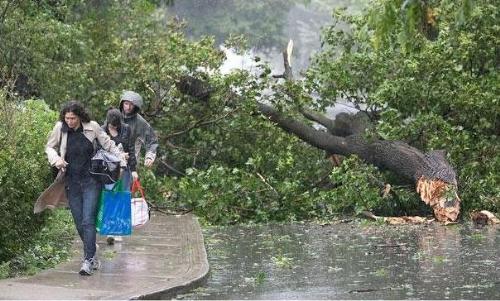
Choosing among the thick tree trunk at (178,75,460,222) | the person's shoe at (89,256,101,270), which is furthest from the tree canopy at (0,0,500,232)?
the person's shoe at (89,256,101,270)

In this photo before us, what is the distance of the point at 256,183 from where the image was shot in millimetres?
16672

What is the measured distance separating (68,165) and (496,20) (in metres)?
9.28

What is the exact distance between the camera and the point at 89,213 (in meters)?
9.74

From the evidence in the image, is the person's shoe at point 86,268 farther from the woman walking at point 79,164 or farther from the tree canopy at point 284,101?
the tree canopy at point 284,101

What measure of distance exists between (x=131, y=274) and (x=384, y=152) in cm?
777

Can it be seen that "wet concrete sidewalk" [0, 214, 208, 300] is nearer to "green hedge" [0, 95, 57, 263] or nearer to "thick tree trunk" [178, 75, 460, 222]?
"green hedge" [0, 95, 57, 263]

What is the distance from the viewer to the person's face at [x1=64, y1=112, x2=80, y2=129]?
31.7 ft

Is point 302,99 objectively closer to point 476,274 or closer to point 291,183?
point 291,183

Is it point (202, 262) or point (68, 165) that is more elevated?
point (68, 165)

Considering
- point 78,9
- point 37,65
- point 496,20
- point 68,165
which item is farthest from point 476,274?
point 78,9

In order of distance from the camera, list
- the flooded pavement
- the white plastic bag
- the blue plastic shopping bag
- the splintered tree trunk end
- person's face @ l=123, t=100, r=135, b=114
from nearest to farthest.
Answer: the flooded pavement < the blue plastic shopping bag < the white plastic bag < person's face @ l=123, t=100, r=135, b=114 < the splintered tree trunk end

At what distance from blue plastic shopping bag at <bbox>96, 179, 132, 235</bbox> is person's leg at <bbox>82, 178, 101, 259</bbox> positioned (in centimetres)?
95

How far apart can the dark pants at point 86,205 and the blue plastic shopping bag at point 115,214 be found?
915 mm

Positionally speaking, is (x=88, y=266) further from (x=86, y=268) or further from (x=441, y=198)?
(x=441, y=198)
